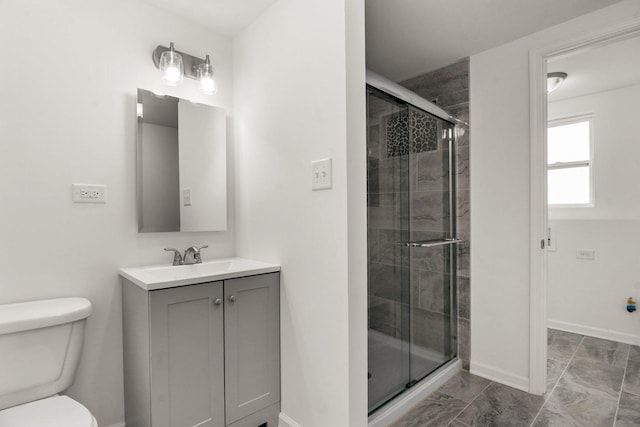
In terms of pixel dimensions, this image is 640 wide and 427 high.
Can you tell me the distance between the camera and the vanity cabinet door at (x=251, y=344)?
1.52 m

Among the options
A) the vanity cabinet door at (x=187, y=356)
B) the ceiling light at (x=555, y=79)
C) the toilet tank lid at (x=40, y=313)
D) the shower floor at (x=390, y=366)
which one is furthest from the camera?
the ceiling light at (x=555, y=79)

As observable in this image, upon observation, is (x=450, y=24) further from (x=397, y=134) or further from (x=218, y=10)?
(x=218, y=10)

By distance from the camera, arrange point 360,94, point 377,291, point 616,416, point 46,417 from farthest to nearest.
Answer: point 377,291 < point 616,416 < point 360,94 < point 46,417

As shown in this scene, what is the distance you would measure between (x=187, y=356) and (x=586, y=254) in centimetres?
357

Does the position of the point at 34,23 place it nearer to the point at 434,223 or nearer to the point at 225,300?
the point at 225,300

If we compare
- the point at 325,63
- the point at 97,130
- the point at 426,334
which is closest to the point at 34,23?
the point at 97,130

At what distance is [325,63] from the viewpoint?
1.44 meters

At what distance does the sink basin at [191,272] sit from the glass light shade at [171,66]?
39.5 inches

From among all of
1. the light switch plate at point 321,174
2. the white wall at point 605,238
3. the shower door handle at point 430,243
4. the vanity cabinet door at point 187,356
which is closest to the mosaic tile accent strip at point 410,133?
the shower door handle at point 430,243

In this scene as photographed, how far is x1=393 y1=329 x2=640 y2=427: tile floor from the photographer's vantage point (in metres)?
1.79

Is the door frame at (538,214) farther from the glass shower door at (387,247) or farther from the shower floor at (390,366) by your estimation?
the glass shower door at (387,247)

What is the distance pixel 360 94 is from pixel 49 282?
1.64 m

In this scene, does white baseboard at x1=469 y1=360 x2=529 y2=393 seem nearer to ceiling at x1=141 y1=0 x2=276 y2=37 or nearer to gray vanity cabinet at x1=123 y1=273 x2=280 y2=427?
gray vanity cabinet at x1=123 y1=273 x2=280 y2=427

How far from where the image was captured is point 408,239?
2.15 metres
